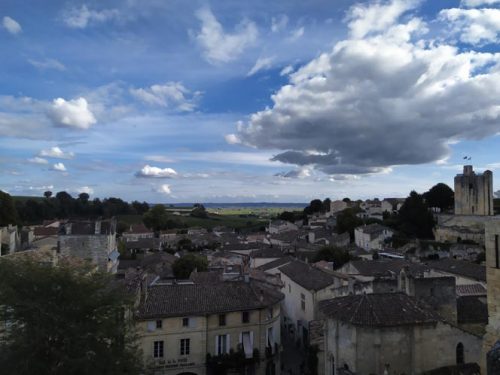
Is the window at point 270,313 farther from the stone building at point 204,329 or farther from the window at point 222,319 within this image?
the window at point 222,319

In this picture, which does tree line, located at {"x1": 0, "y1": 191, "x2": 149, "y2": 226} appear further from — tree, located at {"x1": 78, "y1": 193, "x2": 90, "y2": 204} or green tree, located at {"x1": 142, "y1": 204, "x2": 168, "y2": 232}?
green tree, located at {"x1": 142, "y1": 204, "x2": 168, "y2": 232}

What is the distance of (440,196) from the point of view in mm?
A: 117688

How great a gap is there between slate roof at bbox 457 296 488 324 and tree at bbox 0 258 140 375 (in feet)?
70.9

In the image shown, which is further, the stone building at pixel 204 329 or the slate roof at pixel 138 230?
the slate roof at pixel 138 230

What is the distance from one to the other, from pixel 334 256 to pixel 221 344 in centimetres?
3927

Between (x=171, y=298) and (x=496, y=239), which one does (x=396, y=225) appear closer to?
(x=171, y=298)

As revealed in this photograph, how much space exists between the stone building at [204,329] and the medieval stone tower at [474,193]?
83.8m

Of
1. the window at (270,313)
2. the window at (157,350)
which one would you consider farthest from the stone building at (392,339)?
the window at (157,350)

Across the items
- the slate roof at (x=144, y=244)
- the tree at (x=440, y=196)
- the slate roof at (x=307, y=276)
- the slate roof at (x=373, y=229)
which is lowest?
the slate roof at (x=144, y=244)

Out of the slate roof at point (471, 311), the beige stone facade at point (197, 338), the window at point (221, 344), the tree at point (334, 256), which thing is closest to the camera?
the slate roof at point (471, 311)

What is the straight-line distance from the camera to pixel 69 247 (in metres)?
49.8

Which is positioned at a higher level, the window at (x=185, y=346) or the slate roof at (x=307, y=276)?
the slate roof at (x=307, y=276)

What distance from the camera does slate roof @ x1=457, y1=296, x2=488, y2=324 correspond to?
28.5 metres

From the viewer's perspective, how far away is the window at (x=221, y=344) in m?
31.2
